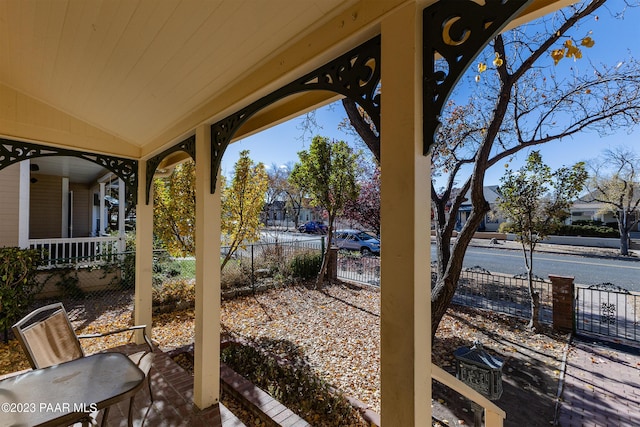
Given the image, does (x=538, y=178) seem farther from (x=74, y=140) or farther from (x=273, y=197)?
(x=273, y=197)

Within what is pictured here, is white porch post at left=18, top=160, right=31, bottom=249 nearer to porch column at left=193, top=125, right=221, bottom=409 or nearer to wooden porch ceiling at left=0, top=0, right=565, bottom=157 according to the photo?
wooden porch ceiling at left=0, top=0, right=565, bottom=157

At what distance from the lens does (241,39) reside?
168 centimetres

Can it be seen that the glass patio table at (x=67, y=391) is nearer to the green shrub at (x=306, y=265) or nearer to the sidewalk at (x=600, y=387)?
the sidewalk at (x=600, y=387)

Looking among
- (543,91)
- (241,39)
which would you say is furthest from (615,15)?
(241,39)

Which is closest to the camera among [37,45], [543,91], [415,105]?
[415,105]

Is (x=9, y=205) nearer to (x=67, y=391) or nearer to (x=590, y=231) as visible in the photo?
(x=67, y=391)

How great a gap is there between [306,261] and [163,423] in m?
6.71

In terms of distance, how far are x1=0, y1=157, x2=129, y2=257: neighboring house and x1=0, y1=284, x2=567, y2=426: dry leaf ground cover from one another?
261cm

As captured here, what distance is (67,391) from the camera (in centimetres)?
165

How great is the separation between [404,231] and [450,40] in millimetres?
829

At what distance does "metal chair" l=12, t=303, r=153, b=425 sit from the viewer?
2027 millimetres

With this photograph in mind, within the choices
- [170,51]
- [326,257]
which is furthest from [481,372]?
[326,257]

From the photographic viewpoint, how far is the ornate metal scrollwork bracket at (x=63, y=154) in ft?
11.2

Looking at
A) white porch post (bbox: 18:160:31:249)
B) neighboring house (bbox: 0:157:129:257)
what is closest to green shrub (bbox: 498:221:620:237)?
neighboring house (bbox: 0:157:129:257)
